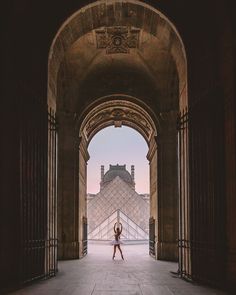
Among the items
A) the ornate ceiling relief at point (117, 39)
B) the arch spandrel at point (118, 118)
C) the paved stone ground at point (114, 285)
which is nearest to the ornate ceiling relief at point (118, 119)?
the arch spandrel at point (118, 118)

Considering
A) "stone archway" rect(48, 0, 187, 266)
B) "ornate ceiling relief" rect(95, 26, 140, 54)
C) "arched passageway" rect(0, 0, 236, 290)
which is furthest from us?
"stone archway" rect(48, 0, 187, 266)

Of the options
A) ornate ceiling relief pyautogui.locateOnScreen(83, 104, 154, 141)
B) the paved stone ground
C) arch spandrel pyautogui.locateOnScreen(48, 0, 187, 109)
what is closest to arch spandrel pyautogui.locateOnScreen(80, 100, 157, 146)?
ornate ceiling relief pyautogui.locateOnScreen(83, 104, 154, 141)

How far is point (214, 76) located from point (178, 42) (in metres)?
2.00

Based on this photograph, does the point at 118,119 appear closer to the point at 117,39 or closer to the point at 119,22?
the point at 117,39

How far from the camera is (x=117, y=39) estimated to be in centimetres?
1781

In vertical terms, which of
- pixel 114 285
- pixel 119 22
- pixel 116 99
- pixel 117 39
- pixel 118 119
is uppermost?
pixel 117 39

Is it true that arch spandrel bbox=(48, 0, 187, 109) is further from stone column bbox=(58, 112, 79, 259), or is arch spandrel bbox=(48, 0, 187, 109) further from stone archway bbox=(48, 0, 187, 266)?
stone column bbox=(58, 112, 79, 259)

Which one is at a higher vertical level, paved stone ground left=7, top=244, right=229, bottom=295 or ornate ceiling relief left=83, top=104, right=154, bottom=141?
ornate ceiling relief left=83, top=104, right=154, bottom=141

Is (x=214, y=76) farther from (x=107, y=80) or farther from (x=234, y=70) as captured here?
(x=107, y=80)

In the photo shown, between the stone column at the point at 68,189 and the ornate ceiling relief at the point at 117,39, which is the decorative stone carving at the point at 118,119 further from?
the ornate ceiling relief at the point at 117,39

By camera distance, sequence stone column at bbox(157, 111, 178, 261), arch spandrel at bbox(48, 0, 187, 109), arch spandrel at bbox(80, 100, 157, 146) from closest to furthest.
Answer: arch spandrel at bbox(48, 0, 187, 109) → stone column at bbox(157, 111, 178, 261) → arch spandrel at bbox(80, 100, 157, 146)

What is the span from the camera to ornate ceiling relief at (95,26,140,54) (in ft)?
56.9

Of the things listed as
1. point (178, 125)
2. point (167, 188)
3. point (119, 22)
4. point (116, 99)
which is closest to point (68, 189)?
point (167, 188)

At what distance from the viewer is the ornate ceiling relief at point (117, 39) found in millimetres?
17344
